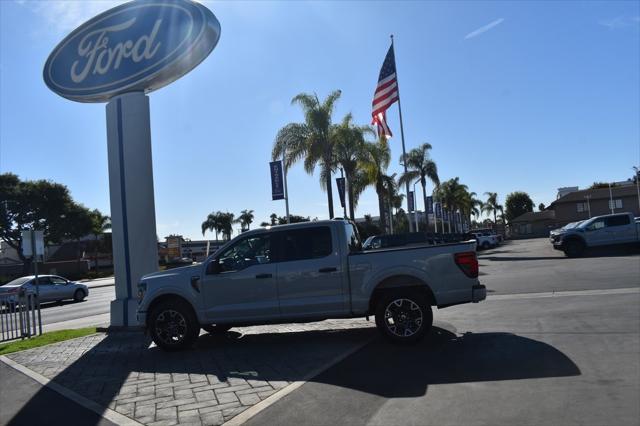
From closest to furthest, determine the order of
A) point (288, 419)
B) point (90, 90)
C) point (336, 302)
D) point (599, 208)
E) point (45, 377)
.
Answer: point (288, 419) → point (45, 377) → point (336, 302) → point (90, 90) → point (599, 208)

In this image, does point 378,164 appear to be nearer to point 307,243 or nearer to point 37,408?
point 307,243

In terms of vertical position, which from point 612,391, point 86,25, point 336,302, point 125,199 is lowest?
point 612,391

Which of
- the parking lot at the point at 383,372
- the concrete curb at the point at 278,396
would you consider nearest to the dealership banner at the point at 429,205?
the parking lot at the point at 383,372

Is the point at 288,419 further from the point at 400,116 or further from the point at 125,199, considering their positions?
the point at 400,116

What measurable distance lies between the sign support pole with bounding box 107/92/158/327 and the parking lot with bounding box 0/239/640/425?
1.94 metres

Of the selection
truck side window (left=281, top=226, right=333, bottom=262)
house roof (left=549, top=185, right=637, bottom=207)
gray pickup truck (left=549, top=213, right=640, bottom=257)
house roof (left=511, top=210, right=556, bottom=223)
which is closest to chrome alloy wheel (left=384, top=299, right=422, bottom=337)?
truck side window (left=281, top=226, right=333, bottom=262)

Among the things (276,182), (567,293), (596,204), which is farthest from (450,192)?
(567,293)

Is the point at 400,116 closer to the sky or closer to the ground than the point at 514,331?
closer to the sky

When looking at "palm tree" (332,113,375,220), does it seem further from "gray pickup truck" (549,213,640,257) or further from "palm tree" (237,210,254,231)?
"palm tree" (237,210,254,231)

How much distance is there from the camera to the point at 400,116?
94.7 ft

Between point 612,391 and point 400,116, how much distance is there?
2444cm

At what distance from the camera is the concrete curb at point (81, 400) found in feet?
18.2

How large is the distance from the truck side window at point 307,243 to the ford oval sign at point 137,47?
20.3 ft

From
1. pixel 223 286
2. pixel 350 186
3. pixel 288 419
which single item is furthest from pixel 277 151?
pixel 288 419
